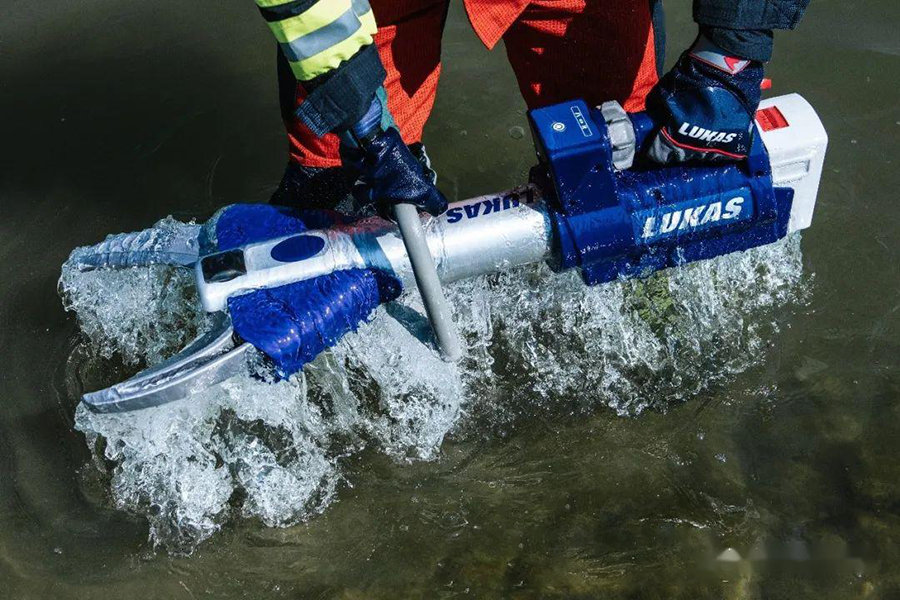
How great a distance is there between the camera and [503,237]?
2273 mm

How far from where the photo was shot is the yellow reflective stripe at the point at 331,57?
6.43 ft

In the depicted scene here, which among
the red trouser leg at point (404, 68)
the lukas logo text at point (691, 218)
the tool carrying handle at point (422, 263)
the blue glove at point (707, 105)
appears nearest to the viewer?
the tool carrying handle at point (422, 263)

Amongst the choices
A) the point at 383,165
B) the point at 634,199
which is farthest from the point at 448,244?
the point at 634,199

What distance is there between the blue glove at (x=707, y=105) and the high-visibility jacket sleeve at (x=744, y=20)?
33 millimetres

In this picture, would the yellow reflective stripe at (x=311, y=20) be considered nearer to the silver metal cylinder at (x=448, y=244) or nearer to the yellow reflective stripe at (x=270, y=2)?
the yellow reflective stripe at (x=270, y=2)

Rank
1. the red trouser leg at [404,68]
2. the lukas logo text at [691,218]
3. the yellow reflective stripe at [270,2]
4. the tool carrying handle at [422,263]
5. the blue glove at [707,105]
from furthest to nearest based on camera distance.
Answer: the red trouser leg at [404,68] → the lukas logo text at [691,218] → the blue glove at [707,105] → the tool carrying handle at [422,263] → the yellow reflective stripe at [270,2]

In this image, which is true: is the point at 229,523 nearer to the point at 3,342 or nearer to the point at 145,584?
the point at 145,584

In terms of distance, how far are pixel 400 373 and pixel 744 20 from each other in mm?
1181

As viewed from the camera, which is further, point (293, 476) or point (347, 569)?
point (293, 476)

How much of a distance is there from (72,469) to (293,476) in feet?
1.91

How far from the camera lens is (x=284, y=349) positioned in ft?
6.86

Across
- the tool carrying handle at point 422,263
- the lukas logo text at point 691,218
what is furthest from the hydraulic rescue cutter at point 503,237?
the tool carrying handle at point 422,263

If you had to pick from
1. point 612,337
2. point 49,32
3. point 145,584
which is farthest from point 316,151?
point 49,32

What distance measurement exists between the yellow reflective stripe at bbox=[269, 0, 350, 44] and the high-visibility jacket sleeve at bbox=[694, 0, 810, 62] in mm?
748
